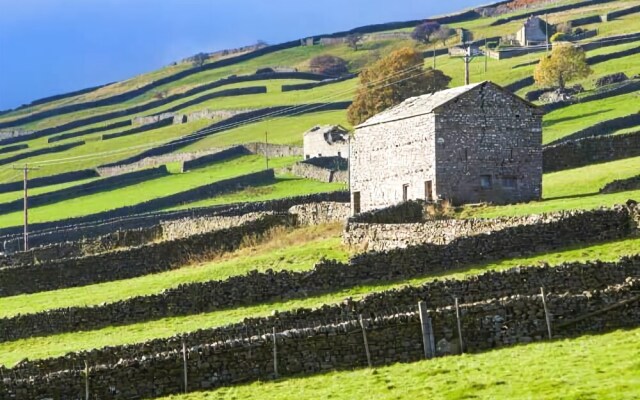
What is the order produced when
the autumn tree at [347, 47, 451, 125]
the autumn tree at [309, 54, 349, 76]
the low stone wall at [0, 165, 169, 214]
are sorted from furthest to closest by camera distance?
the autumn tree at [309, 54, 349, 76] < the autumn tree at [347, 47, 451, 125] < the low stone wall at [0, 165, 169, 214]

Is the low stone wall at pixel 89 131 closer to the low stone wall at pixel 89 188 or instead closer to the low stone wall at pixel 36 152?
the low stone wall at pixel 36 152

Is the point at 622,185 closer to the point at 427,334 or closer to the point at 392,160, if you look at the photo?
the point at 392,160

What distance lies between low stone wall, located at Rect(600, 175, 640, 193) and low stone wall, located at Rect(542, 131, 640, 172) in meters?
13.9

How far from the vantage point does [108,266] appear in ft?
171

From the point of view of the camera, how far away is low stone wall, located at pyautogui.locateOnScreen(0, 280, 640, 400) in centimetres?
2689

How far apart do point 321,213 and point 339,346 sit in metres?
30.1

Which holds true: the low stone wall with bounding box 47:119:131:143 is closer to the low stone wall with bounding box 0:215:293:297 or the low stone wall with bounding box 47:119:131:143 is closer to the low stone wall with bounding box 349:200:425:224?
the low stone wall with bounding box 0:215:293:297

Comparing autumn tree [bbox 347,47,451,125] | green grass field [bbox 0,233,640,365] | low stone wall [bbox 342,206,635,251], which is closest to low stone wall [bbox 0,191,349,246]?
autumn tree [bbox 347,47,451,125]

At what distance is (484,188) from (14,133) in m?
146

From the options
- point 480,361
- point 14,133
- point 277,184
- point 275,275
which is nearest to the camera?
point 480,361

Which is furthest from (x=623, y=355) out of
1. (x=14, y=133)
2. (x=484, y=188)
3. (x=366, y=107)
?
(x=14, y=133)

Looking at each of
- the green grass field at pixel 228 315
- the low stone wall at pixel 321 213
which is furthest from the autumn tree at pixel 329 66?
the green grass field at pixel 228 315

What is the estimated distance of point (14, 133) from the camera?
190 meters

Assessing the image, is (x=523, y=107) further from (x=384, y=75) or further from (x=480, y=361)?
(x=384, y=75)
